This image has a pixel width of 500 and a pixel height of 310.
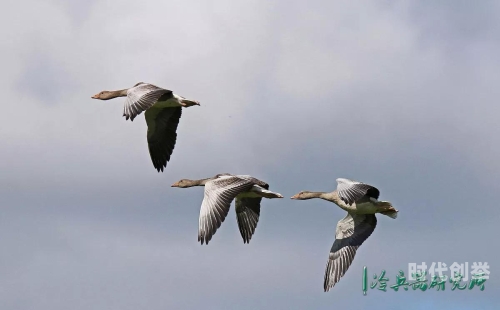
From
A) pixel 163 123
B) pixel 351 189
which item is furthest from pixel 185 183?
pixel 351 189

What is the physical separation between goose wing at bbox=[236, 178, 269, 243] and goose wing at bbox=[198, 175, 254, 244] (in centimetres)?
162

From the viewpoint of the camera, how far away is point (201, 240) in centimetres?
3169

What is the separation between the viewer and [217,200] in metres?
32.6

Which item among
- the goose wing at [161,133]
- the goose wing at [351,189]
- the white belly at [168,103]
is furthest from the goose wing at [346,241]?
the goose wing at [161,133]

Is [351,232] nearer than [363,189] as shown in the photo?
No

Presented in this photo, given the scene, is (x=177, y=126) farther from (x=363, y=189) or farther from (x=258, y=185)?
(x=363, y=189)

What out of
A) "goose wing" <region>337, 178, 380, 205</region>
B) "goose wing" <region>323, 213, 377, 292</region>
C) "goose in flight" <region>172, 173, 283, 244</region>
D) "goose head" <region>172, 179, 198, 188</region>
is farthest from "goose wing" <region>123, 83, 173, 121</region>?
"goose wing" <region>323, 213, 377, 292</region>

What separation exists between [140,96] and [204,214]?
13.7 feet

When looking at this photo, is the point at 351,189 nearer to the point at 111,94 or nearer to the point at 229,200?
the point at 229,200

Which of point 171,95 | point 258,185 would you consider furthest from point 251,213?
point 171,95

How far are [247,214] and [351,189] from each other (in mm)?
5141

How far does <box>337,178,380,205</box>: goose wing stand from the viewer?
104 feet

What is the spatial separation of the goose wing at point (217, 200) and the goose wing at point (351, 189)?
8.93 ft

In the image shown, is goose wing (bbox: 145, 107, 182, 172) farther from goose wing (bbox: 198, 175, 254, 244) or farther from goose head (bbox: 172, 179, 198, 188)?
goose wing (bbox: 198, 175, 254, 244)
